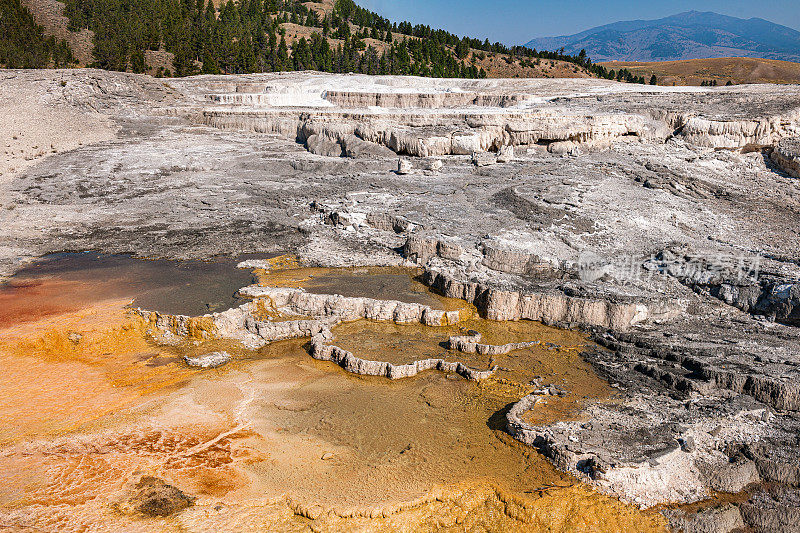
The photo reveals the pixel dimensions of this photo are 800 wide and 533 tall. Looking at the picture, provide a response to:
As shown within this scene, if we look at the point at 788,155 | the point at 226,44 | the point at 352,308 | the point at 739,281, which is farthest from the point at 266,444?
the point at 226,44

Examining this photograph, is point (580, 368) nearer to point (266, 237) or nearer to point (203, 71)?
point (266, 237)

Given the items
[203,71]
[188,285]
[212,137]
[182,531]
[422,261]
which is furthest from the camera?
[203,71]

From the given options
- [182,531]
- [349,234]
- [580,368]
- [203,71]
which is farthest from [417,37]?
[182,531]

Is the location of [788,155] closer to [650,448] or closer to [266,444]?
[650,448]

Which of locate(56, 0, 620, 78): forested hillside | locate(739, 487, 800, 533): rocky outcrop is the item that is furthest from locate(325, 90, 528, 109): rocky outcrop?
locate(739, 487, 800, 533): rocky outcrop

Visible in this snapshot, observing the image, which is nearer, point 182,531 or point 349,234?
point 182,531

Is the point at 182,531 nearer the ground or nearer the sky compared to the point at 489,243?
nearer the ground

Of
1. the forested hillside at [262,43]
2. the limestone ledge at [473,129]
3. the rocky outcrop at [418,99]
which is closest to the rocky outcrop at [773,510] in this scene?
the limestone ledge at [473,129]
